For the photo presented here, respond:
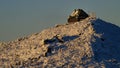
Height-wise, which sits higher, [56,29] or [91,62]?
[56,29]

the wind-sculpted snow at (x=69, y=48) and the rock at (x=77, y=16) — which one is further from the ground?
the rock at (x=77, y=16)

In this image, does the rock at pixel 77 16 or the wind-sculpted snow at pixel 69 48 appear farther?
the rock at pixel 77 16

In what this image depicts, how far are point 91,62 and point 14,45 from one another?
1313cm

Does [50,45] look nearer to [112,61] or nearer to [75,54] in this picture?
[75,54]

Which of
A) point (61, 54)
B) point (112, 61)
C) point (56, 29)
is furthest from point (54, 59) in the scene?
point (56, 29)

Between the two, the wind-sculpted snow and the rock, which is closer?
the wind-sculpted snow

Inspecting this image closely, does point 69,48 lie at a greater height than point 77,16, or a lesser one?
lesser

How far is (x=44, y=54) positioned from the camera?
175ft

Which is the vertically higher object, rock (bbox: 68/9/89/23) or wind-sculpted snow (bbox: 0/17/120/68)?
rock (bbox: 68/9/89/23)

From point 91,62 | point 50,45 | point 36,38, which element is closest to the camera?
point 91,62

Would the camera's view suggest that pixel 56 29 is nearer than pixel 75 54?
No

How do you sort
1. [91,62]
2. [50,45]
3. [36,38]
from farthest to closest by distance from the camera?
[36,38] → [50,45] → [91,62]

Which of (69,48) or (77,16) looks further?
(77,16)

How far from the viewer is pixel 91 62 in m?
50.7
